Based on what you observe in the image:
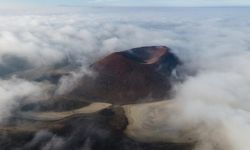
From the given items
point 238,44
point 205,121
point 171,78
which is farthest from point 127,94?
point 238,44

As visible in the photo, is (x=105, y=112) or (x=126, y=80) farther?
(x=126, y=80)

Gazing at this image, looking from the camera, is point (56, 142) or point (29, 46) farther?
point (29, 46)

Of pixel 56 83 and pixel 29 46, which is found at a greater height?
pixel 56 83

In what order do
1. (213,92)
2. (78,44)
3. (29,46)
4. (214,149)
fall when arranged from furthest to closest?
1. (78,44)
2. (29,46)
3. (213,92)
4. (214,149)

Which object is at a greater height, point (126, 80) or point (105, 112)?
point (105, 112)

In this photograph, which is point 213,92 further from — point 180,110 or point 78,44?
point 78,44

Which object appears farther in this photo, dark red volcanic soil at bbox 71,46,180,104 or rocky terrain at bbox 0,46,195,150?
dark red volcanic soil at bbox 71,46,180,104

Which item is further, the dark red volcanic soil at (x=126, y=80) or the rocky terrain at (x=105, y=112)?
the dark red volcanic soil at (x=126, y=80)

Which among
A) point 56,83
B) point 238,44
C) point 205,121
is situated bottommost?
point 238,44
